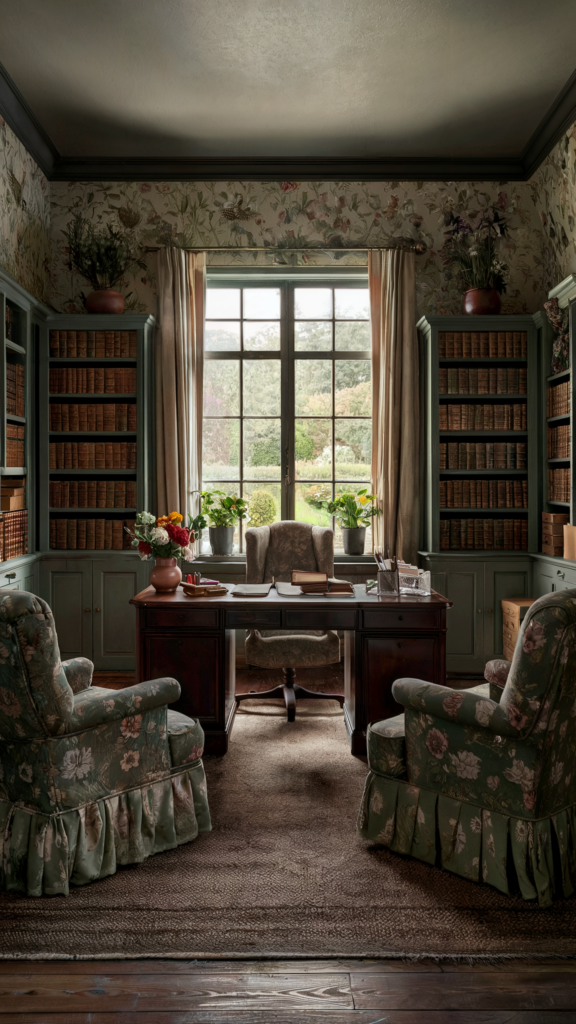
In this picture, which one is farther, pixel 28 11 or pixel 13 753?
pixel 28 11

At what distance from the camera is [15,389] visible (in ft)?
14.0

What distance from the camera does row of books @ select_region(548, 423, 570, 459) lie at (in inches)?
169

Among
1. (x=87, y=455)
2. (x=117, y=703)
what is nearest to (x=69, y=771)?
(x=117, y=703)

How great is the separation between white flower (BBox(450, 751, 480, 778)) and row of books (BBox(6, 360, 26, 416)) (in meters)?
3.39

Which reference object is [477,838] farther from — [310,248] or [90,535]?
[310,248]

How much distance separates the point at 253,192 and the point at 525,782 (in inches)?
174

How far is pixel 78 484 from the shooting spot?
15.4 feet

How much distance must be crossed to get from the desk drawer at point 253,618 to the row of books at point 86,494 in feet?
6.30

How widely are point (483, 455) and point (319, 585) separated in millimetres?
1991

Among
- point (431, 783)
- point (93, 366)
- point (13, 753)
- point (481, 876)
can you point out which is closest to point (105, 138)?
point (93, 366)

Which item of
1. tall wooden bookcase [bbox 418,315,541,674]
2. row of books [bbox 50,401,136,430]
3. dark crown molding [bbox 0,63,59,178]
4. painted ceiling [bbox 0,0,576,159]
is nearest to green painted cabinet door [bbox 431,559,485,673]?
tall wooden bookcase [bbox 418,315,541,674]

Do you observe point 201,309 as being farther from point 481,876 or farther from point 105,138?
point 481,876

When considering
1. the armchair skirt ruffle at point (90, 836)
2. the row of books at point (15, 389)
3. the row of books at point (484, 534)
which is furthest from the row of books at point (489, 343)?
the armchair skirt ruffle at point (90, 836)

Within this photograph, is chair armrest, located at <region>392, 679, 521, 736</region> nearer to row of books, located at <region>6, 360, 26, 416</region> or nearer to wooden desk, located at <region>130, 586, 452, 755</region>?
wooden desk, located at <region>130, 586, 452, 755</region>
